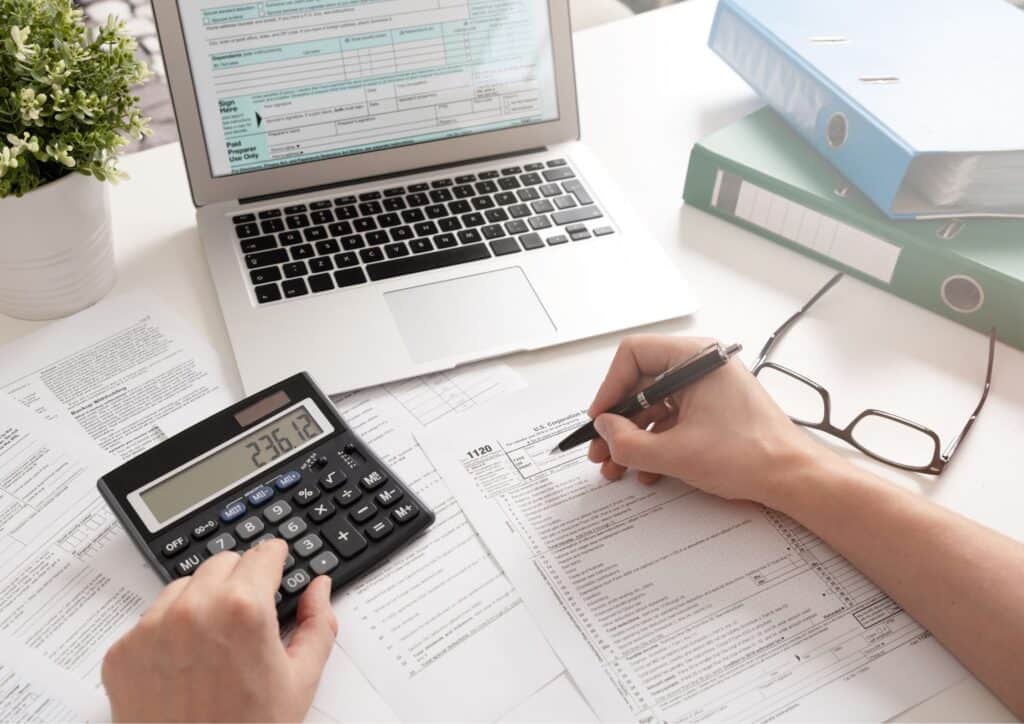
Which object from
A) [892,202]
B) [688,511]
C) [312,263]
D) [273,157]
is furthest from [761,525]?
[273,157]

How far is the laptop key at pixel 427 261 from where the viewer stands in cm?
83

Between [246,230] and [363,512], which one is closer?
[363,512]

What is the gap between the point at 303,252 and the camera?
845 mm

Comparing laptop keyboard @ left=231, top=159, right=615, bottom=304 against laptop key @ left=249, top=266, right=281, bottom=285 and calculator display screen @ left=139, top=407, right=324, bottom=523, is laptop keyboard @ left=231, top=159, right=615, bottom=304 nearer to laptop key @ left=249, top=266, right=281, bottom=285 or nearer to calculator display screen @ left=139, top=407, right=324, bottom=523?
laptop key @ left=249, top=266, right=281, bottom=285

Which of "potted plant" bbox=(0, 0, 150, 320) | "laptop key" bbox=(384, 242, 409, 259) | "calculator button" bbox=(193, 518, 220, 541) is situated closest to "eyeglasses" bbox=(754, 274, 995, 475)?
"laptop key" bbox=(384, 242, 409, 259)

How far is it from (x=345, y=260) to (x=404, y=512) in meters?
0.29

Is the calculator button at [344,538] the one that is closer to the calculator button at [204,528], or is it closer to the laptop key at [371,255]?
the calculator button at [204,528]

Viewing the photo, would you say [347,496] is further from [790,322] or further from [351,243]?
[790,322]

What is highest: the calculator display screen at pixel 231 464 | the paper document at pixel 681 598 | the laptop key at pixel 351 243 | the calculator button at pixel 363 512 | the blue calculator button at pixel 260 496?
the laptop key at pixel 351 243

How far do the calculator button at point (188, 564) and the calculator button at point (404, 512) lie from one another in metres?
0.13

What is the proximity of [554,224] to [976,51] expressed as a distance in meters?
0.45

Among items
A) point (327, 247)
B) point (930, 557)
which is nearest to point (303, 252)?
point (327, 247)

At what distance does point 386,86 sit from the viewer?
89 cm

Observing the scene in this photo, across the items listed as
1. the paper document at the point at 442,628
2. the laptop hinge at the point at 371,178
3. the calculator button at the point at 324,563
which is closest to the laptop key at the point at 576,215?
the laptop hinge at the point at 371,178
